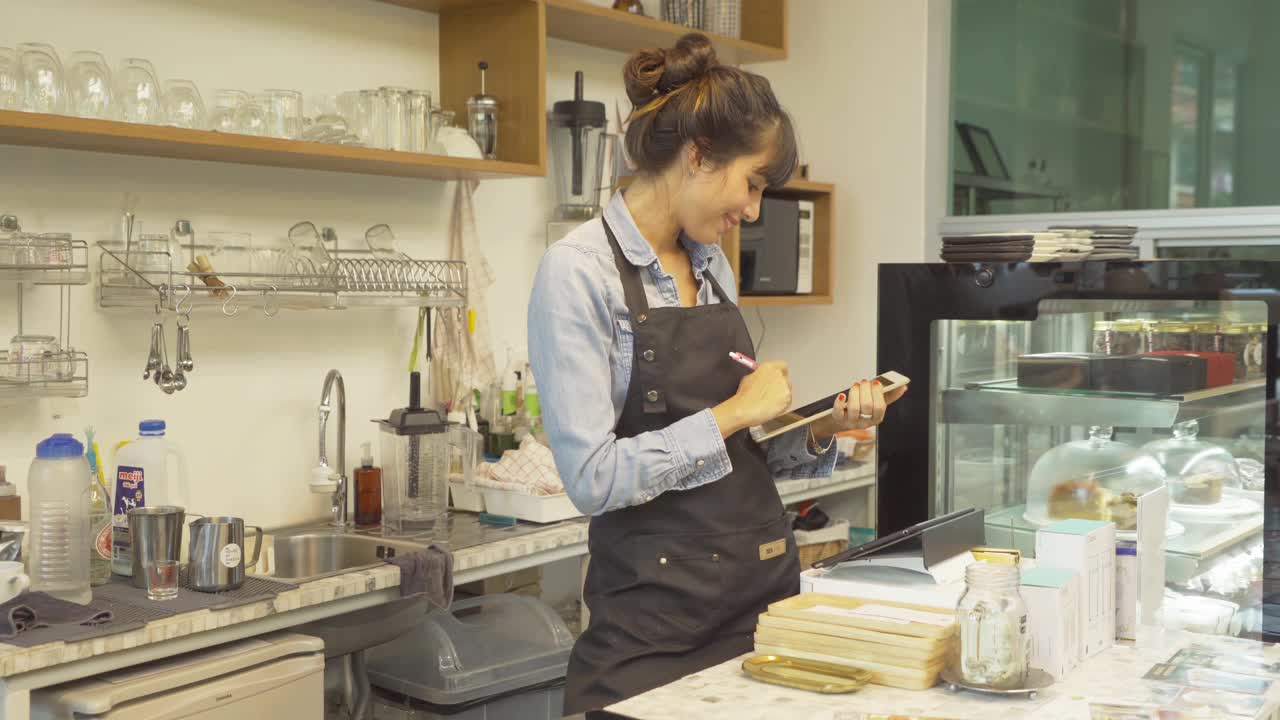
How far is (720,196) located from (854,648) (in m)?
0.71

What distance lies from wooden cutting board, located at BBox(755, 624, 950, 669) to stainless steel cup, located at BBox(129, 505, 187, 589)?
129 centimetres

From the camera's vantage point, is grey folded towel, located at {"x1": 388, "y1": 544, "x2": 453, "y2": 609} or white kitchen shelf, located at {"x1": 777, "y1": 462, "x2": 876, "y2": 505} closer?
grey folded towel, located at {"x1": 388, "y1": 544, "x2": 453, "y2": 609}

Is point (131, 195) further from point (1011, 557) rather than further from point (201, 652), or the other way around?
point (1011, 557)

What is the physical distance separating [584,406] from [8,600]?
117 centimetres

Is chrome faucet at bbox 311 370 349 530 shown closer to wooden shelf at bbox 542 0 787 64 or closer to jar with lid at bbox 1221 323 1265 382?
wooden shelf at bbox 542 0 787 64

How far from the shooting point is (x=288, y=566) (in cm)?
314

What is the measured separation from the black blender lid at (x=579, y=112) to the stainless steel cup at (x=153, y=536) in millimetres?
1853

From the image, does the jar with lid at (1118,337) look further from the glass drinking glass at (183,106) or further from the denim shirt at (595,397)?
the glass drinking glass at (183,106)

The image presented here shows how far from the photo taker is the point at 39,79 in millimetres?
2570

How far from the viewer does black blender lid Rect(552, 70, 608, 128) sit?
3889 millimetres

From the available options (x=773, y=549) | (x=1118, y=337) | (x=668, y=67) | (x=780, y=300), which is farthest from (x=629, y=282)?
(x=780, y=300)

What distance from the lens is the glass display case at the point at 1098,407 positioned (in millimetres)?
2041

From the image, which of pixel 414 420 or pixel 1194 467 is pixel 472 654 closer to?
pixel 414 420

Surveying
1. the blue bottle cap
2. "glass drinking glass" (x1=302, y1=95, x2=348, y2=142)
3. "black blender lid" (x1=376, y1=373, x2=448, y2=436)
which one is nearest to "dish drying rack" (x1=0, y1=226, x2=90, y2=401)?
the blue bottle cap
